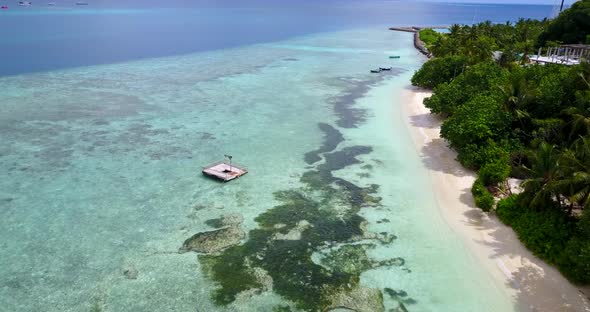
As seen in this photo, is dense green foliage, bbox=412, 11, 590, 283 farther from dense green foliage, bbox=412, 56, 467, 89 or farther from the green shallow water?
the green shallow water

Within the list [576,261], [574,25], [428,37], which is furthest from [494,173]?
[428,37]

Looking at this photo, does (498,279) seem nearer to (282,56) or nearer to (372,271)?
(372,271)

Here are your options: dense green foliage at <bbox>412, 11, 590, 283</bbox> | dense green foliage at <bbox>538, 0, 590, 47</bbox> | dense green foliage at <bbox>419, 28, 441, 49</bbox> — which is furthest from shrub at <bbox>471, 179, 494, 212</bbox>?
dense green foliage at <bbox>419, 28, 441, 49</bbox>

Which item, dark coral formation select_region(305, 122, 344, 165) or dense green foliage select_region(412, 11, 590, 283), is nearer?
dense green foliage select_region(412, 11, 590, 283)

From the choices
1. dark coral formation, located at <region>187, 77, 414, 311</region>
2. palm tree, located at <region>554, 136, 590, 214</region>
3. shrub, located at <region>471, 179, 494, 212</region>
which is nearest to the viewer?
dark coral formation, located at <region>187, 77, 414, 311</region>

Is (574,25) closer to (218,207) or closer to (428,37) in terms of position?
(428,37)
